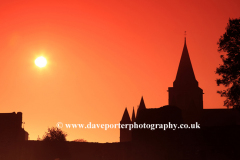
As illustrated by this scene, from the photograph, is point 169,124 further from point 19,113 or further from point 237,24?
point 19,113

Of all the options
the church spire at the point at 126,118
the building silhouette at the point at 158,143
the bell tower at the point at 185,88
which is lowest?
the building silhouette at the point at 158,143

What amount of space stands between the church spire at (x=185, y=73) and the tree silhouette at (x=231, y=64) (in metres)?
71.7

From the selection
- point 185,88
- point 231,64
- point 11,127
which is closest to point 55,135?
point 11,127

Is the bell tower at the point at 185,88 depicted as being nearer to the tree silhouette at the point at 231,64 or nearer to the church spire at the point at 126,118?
the church spire at the point at 126,118

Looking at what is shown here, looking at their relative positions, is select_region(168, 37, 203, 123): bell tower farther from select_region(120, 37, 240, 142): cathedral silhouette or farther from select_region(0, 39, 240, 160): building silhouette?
select_region(0, 39, 240, 160): building silhouette

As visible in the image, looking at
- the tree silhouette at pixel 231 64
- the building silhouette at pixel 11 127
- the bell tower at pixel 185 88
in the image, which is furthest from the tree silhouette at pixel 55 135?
the tree silhouette at pixel 231 64

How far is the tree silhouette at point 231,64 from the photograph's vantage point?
3878 centimetres

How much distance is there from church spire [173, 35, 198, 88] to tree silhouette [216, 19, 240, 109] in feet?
235

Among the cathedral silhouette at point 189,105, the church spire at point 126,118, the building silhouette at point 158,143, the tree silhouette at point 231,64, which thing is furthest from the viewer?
the church spire at point 126,118

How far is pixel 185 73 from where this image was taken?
113 meters

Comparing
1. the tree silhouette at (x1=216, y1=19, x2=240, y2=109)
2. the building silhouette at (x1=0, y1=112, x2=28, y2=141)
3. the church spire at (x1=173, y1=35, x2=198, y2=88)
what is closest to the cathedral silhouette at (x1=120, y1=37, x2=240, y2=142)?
the church spire at (x1=173, y1=35, x2=198, y2=88)

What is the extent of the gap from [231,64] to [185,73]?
241 feet

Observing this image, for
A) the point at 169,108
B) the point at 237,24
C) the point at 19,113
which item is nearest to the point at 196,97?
the point at 19,113

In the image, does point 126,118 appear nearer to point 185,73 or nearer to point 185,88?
point 185,88
